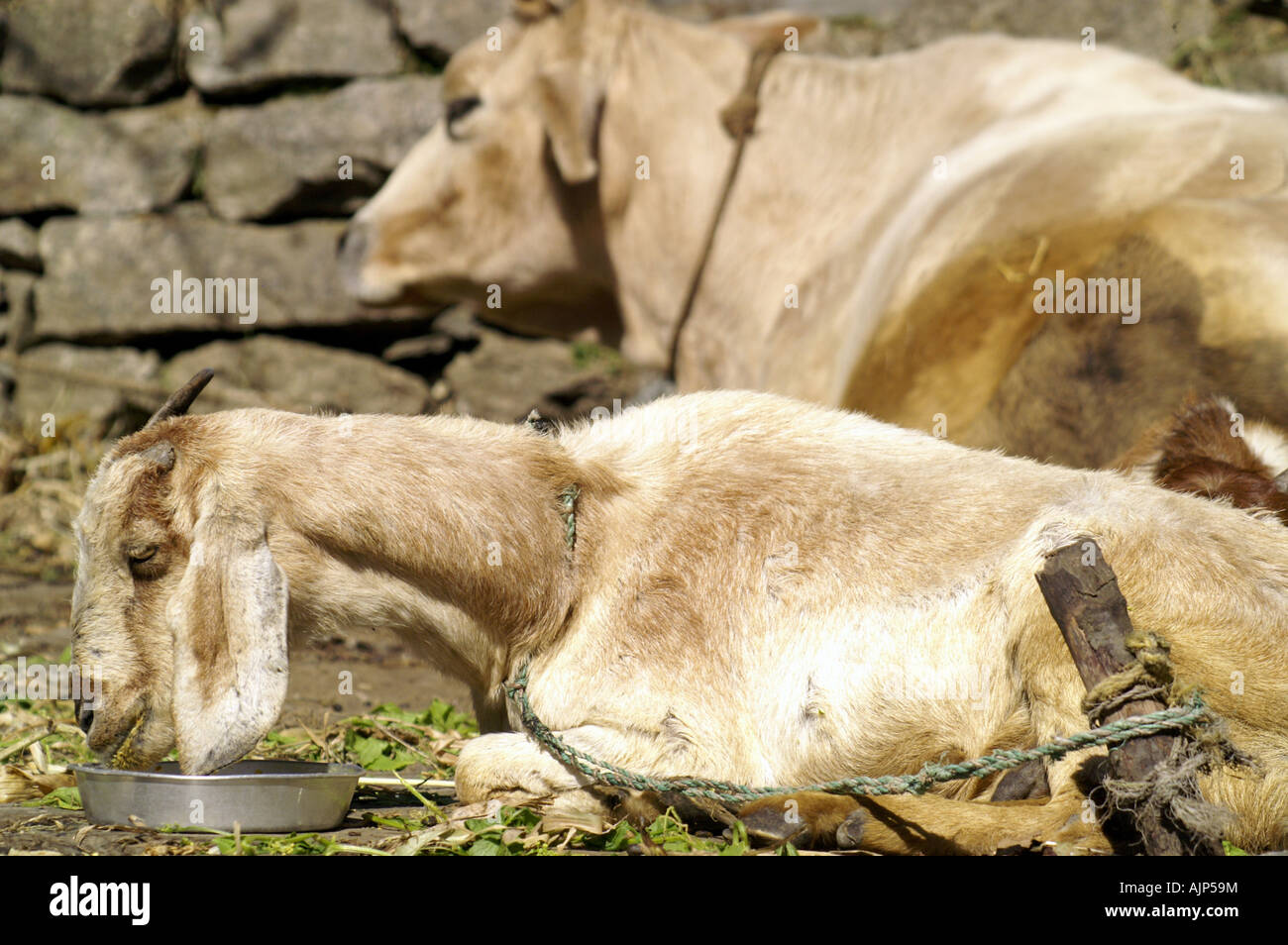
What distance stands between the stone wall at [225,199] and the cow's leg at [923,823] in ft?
17.1

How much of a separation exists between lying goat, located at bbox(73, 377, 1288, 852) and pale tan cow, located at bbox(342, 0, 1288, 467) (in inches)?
38.8

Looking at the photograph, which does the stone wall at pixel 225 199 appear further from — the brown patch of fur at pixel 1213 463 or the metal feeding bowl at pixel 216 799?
the metal feeding bowl at pixel 216 799

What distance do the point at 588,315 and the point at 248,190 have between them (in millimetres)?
2462

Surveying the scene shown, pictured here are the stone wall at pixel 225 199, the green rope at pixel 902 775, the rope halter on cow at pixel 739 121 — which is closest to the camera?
the green rope at pixel 902 775

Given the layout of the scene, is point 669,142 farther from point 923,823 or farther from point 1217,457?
point 923,823

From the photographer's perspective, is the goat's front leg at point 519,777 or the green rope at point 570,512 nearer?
the goat's front leg at point 519,777

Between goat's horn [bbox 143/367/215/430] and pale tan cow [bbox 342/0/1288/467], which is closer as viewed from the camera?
goat's horn [bbox 143/367/215/430]

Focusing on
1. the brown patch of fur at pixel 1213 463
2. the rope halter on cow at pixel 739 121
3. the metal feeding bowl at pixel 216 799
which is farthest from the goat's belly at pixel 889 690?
the rope halter on cow at pixel 739 121

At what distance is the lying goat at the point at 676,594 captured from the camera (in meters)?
2.47

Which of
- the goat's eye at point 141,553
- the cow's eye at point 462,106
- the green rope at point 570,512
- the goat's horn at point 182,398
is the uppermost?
the cow's eye at point 462,106

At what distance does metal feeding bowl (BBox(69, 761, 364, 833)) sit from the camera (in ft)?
8.30

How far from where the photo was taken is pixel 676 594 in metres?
2.76

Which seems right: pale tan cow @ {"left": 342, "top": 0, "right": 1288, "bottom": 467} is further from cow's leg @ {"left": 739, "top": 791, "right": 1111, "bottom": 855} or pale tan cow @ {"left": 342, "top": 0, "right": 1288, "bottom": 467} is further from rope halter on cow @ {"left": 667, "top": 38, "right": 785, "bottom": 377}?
cow's leg @ {"left": 739, "top": 791, "right": 1111, "bottom": 855}

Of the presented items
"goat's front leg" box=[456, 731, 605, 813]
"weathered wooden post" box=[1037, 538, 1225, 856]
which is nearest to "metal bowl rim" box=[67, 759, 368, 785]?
"goat's front leg" box=[456, 731, 605, 813]
